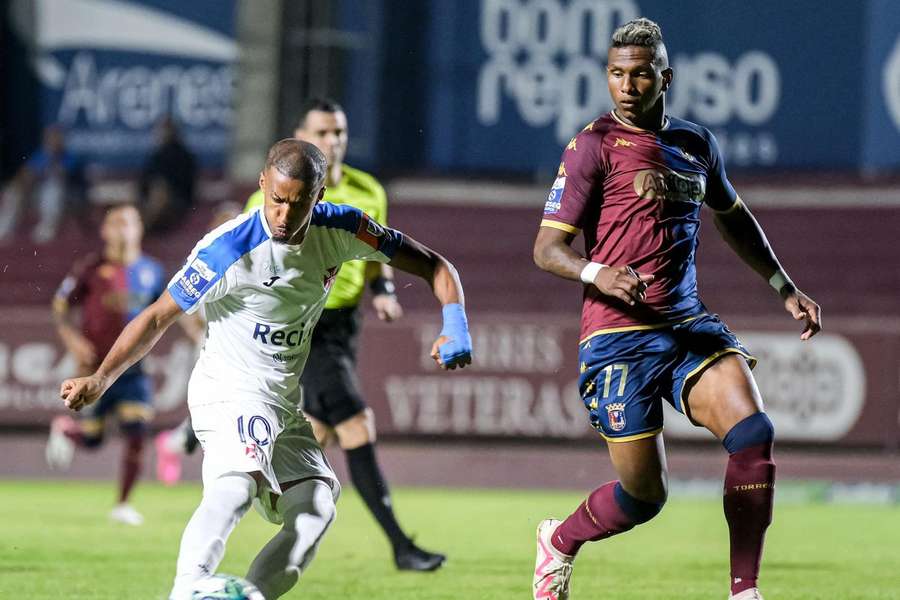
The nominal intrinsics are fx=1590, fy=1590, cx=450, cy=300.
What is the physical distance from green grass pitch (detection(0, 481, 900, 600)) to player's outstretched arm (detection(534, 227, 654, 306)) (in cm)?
185

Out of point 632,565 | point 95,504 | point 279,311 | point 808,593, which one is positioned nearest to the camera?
point 279,311

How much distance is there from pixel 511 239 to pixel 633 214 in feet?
36.2

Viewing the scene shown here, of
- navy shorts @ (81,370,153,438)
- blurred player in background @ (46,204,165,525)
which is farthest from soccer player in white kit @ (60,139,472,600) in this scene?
navy shorts @ (81,370,153,438)

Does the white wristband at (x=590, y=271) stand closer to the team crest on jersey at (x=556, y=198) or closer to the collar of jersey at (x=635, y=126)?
the team crest on jersey at (x=556, y=198)

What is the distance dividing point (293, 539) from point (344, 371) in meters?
2.66

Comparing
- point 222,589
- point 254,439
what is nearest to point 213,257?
point 254,439

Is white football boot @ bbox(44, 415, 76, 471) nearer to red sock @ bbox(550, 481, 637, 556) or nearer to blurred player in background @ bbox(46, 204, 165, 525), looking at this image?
blurred player in background @ bbox(46, 204, 165, 525)

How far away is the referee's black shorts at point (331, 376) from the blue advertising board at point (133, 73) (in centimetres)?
944

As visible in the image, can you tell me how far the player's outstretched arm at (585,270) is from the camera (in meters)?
5.48

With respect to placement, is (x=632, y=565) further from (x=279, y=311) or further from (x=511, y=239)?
(x=511, y=239)

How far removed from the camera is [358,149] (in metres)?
17.1

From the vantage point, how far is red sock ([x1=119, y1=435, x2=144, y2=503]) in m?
10.9

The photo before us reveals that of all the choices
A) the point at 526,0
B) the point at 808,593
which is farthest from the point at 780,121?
the point at 808,593

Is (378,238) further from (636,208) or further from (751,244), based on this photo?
(751,244)
